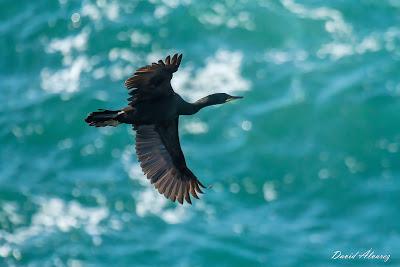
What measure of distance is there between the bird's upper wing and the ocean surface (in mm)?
18147

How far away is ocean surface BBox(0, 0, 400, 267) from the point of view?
35219mm

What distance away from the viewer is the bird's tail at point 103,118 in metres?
16.1

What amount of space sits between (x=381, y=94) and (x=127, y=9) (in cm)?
923

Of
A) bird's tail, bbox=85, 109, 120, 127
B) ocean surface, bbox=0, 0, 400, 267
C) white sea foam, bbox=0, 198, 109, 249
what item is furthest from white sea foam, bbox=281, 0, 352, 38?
bird's tail, bbox=85, 109, 120, 127

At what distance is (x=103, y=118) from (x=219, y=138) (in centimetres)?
2017

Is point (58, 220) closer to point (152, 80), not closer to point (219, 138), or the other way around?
point (219, 138)

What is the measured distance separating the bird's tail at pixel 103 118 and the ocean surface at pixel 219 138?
1820 centimetres

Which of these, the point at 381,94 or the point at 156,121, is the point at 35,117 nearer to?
the point at 381,94

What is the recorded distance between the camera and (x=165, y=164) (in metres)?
18.1

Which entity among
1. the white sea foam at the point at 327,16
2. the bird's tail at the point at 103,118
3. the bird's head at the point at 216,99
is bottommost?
the bird's tail at the point at 103,118

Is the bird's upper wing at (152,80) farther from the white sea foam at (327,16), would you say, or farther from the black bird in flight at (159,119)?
the white sea foam at (327,16)

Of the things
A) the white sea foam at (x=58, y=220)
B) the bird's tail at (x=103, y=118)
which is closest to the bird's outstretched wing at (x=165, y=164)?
the bird's tail at (x=103, y=118)

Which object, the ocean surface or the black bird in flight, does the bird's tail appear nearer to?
the black bird in flight

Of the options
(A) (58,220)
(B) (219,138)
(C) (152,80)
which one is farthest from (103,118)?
(A) (58,220)
